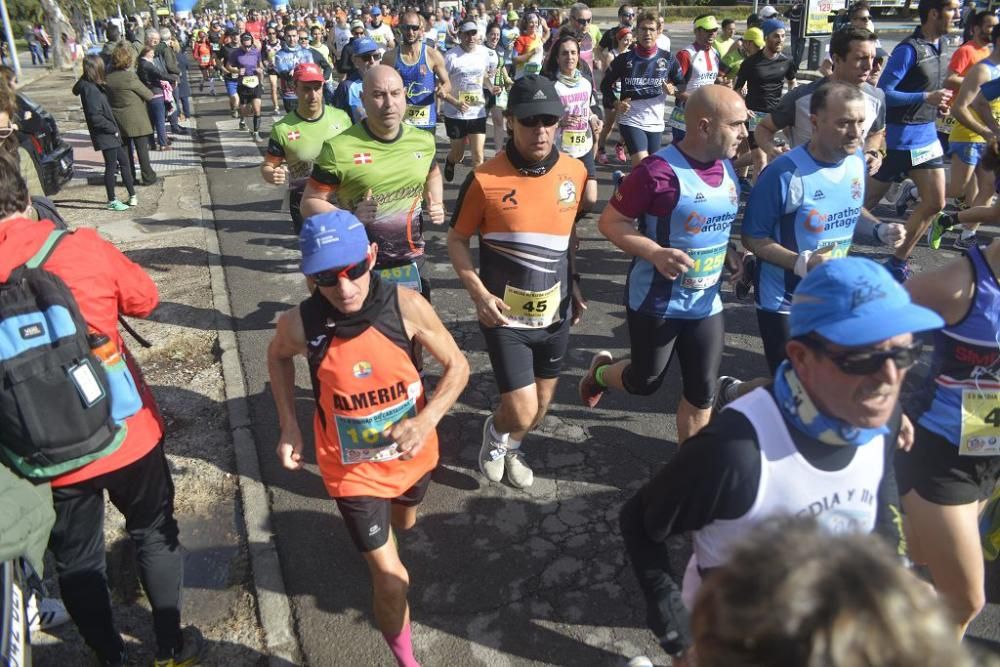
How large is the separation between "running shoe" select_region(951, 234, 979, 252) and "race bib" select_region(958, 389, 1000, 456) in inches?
225

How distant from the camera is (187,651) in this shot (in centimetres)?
327

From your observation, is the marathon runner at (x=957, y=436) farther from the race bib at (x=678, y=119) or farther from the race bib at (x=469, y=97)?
the race bib at (x=469, y=97)

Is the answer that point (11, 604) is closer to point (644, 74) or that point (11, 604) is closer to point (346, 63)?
point (644, 74)

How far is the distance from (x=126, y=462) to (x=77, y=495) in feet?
0.67

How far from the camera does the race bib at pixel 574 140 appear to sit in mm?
7559

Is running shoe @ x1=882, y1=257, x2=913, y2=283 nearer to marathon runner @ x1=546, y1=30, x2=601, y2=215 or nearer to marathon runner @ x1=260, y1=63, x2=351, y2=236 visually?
marathon runner @ x1=546, y1=30, x2=601, y2=215

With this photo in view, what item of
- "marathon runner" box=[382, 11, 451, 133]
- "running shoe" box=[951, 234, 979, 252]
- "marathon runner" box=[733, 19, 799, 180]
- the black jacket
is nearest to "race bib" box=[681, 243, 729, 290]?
"running shoe" box=[951, 234, 979, 252]

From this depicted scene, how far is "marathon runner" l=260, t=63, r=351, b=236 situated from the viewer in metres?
6.14

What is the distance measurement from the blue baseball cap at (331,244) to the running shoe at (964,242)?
694 cm

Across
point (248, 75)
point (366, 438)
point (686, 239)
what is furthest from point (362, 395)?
point (248, 75)

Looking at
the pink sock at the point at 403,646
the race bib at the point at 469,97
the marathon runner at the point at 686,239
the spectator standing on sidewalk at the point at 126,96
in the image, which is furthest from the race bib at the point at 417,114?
the pink sock at the point at 403,646

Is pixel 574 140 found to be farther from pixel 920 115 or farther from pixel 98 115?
pixel 98 115

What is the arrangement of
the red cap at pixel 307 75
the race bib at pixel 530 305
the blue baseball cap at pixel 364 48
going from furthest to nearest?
1. the blue baseball cap at pixel 364 48
2. the red cap at pixel 307 75
3. the race bib at pixel 530 305

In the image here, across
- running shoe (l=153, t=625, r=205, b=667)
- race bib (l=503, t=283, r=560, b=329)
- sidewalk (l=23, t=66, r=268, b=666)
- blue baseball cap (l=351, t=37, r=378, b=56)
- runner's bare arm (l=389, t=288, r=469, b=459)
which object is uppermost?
blue baseball cap (l=351, t=37, r=378, b=56)
